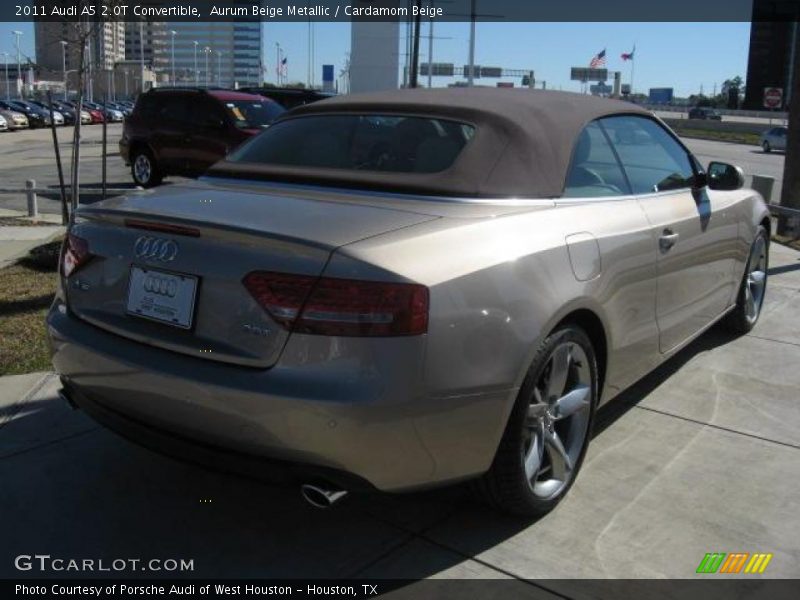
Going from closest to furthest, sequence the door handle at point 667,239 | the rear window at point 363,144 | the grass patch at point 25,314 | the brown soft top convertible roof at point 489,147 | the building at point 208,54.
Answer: the brown soft top convertible roof at point 489,147, the rear window at point 363,144, the door handle at point 667,239, the grass patch at point 25,314, the building at point 208,54

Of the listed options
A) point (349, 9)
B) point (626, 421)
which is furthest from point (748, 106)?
point (626, 421)

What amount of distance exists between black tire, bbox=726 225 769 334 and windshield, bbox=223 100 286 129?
9517mm

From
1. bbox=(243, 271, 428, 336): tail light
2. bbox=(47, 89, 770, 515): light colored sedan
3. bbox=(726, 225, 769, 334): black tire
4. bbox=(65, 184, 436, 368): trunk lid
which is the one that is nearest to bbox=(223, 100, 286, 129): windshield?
bbox=(726, 225, 769, 334): black tire

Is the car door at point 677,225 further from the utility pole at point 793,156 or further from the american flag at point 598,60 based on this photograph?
the american flag at point 598,60

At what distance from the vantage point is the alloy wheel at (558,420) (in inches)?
121

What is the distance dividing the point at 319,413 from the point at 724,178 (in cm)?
329

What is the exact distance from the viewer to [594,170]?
3666 millimetres

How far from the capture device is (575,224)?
322cm

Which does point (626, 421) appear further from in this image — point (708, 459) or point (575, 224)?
point (575, 224)

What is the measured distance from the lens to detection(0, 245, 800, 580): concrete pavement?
2883 millimetres

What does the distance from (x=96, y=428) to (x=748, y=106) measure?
412 feet

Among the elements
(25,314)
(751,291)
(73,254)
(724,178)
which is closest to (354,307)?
(73,254)

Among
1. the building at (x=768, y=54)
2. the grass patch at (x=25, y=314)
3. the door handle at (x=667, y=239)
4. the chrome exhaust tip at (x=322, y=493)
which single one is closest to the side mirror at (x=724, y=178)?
the door handle at (x=667, y=239)

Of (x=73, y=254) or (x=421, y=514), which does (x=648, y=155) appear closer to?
(x=421, y=514)
